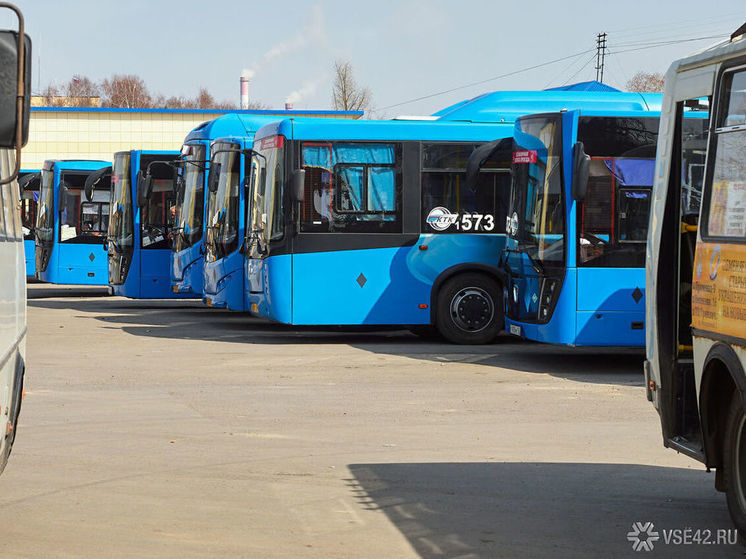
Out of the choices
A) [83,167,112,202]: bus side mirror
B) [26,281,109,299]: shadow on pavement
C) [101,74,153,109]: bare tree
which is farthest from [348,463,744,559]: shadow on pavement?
[101,74,153,109]: bare tree

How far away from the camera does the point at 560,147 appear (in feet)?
48.3

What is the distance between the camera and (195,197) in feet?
75.2

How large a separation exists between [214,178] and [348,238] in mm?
4698

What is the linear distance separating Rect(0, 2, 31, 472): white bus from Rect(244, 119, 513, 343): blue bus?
9781mm

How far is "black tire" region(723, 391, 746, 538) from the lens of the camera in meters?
6.42

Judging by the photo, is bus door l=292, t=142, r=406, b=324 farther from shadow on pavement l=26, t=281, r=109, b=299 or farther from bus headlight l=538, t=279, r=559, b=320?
shadow on pavement l=26, t=281, r=109, b=299

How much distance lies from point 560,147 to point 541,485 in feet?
24.2

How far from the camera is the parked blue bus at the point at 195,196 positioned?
2220 cm

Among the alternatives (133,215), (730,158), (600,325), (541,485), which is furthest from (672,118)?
(133,215)

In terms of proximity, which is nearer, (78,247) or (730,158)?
(730,158)

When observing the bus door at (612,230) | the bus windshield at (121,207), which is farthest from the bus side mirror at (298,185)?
the bus windshield at (121,207)

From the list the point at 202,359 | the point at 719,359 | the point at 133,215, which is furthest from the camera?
the point at 133,215

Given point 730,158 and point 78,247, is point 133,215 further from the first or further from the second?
point 730,158

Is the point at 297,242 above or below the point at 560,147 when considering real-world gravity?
below
